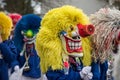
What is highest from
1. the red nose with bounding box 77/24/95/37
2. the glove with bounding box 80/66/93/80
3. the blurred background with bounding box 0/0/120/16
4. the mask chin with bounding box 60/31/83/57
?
the blurred background with bounding box 0/0/120/16

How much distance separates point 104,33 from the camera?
628 cm

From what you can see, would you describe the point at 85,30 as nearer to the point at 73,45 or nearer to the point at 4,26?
the point at 73,45

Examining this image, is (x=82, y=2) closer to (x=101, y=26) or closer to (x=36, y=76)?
(x=36, y=76)

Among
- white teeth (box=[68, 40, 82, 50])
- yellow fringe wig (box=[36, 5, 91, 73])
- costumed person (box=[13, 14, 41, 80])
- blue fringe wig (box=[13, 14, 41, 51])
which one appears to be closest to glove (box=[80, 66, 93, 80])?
yellow fringe wig (box=[36, 5, 91, 73])

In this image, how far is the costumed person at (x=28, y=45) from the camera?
8.69 m

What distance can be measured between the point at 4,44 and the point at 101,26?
2.05 metres

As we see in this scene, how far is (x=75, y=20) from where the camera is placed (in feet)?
21.1

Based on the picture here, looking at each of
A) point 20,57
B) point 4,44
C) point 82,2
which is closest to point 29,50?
point 20,57

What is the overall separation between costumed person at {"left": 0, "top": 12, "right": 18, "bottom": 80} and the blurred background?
17.4 metres

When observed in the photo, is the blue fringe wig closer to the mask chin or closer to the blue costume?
the blue costume

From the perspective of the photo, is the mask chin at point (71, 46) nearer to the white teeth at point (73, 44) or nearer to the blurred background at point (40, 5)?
the white teeth at point (73, 44)

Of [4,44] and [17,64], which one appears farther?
[17,64]

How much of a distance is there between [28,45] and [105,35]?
9.05 feet

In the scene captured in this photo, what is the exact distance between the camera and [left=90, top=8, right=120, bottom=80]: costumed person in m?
6.28
